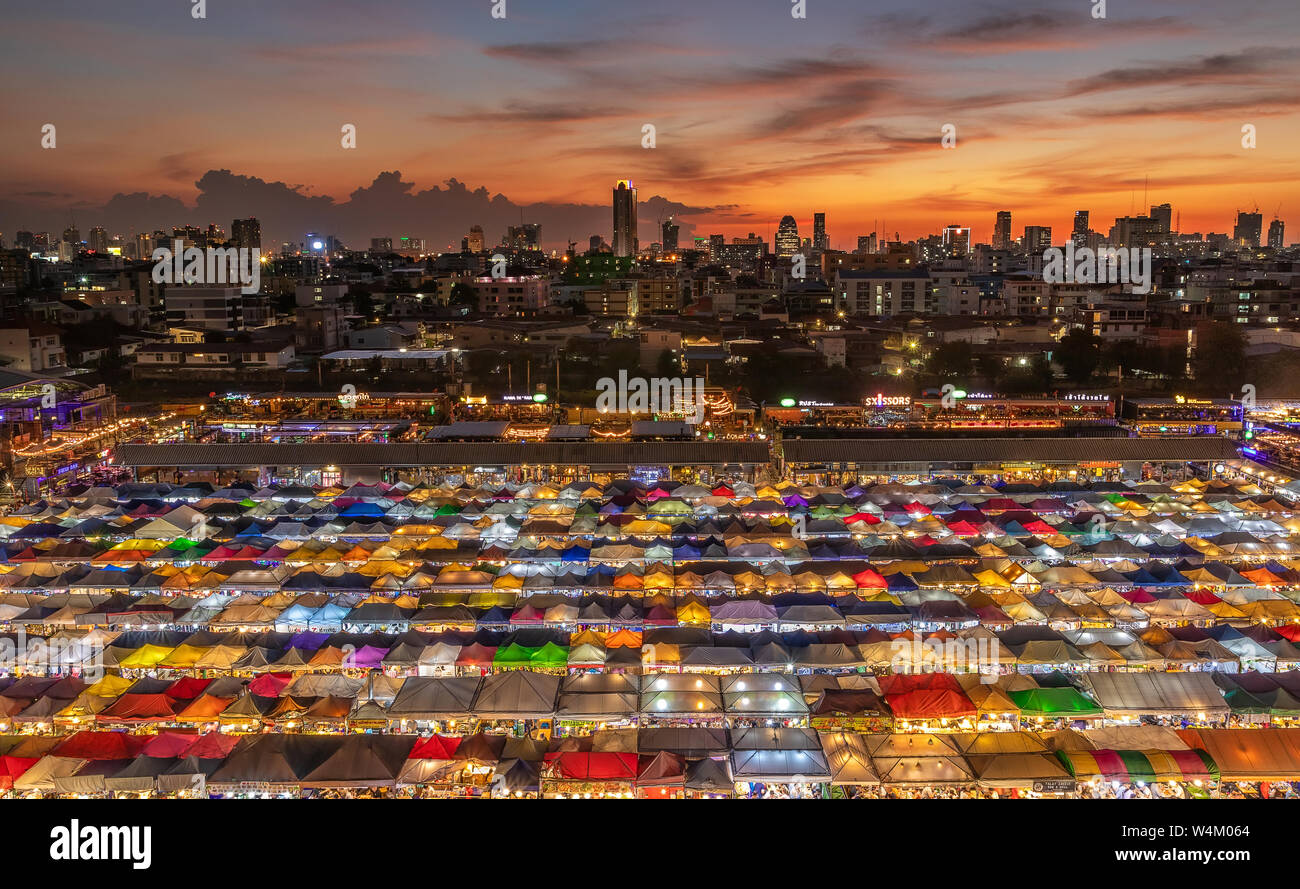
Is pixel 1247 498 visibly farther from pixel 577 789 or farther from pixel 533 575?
pixel 577 789

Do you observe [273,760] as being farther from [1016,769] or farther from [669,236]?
[669,236]

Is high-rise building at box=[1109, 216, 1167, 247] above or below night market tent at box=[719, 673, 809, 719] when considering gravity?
above

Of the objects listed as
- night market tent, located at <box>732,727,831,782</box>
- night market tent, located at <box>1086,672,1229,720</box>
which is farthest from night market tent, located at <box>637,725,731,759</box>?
night market tent, located at <box>1086,672,1229,720</box>

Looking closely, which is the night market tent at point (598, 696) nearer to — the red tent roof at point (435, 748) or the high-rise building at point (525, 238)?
the red tent roof at point (435, 748)

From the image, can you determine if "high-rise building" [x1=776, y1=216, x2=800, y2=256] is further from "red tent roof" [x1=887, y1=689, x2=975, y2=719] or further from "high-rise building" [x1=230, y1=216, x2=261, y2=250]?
"red tent roof" [x1=887, y1=689, x2=975, y2=719]

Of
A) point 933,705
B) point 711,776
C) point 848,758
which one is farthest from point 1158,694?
point 711,776
